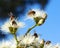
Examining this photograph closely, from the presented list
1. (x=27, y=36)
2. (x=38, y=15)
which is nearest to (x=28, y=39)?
(x=27, y=36)

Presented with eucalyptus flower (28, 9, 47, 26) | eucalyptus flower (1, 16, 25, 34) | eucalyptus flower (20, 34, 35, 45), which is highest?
eucalyptus flower (28, 9, 47, 26)

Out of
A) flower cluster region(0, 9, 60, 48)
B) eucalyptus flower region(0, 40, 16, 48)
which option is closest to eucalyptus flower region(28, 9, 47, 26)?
flower cluster region(0, 9, 60, 48)

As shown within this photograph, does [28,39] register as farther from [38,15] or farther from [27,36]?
[38,15]

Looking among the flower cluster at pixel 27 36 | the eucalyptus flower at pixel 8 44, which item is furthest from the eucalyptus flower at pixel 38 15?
the eucalyptus flower at pixel 8 44

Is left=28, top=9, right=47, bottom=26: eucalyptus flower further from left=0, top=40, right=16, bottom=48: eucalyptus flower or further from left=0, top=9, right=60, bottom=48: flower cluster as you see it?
left=0, top=40, right=16, bottom=48: eucalyptus flower

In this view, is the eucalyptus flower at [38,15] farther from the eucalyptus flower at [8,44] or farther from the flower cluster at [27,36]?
the eucalyptus flower at [8,44]

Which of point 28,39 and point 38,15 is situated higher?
point 38,15

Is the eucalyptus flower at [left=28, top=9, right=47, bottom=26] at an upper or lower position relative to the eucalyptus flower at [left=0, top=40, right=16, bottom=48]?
upper

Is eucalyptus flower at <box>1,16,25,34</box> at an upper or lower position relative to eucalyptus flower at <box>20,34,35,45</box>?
upper
